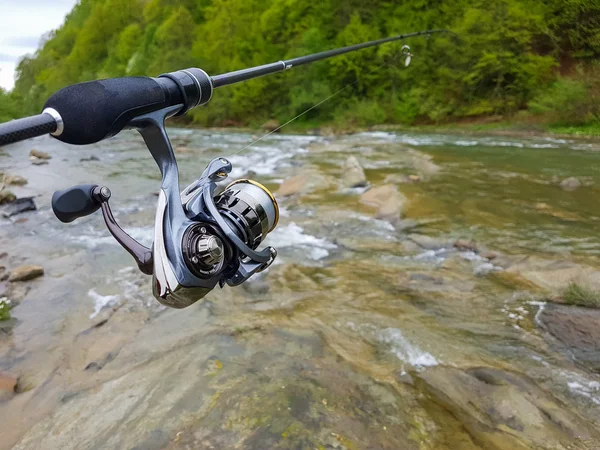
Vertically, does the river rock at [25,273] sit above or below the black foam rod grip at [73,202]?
below

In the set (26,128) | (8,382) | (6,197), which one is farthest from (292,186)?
(26,128)

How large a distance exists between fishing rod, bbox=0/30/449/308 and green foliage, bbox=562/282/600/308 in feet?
13.1

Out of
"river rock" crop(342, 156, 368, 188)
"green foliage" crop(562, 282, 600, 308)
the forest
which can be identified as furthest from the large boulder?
the forest

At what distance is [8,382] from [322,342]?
2.58 meters

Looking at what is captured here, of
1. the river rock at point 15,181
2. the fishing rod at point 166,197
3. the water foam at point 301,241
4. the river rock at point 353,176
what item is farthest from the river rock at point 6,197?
the fishing rod at point 166,197

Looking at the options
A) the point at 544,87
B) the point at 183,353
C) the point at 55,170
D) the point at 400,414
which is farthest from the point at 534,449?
the point at 544,87

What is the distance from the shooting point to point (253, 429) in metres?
2.52

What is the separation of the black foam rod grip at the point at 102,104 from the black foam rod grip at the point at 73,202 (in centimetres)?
22

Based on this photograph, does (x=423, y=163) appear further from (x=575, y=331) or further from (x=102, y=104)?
(x=102, y=104)

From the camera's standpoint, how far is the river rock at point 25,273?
552 centimetres

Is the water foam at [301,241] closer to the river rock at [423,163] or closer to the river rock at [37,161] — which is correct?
the river rock at [423,163]

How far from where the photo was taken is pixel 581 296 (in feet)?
14.2

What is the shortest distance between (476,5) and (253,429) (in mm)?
27864

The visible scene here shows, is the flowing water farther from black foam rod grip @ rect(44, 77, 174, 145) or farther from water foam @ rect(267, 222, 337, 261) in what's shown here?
black foam rod grip @ rect(44, 77, 174, 145)
